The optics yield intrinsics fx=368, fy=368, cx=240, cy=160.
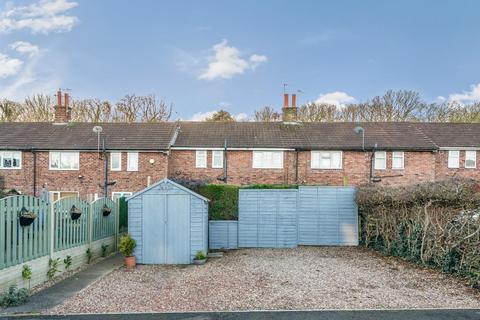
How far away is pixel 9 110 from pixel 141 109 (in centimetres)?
1264

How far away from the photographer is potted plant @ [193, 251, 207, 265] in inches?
448

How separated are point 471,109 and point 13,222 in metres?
40.5

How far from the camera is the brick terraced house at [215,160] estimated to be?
75.2 feet

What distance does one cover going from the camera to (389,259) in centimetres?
1178

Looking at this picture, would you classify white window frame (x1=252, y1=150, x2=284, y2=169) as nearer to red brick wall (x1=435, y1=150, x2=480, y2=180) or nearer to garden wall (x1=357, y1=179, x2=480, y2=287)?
garden wall (x1=357, y1=179, x2=480, y2=287)

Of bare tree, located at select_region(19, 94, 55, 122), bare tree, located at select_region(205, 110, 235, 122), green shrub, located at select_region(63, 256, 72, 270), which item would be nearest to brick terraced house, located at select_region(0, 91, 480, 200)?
green shrub, located at select_region(63, 256, 72, 270)

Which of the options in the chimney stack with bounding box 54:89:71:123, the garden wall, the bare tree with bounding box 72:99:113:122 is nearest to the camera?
the garden wall

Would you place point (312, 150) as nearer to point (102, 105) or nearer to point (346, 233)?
point (346, 233)

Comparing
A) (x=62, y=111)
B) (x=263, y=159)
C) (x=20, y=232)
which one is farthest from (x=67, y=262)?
(x=62, y=111)

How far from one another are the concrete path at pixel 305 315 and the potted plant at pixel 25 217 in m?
2.39

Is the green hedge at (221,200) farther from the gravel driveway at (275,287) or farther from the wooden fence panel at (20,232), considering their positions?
the wooden fence panel at (20,232)

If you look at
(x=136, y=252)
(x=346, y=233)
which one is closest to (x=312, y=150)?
(x=346, y=233)

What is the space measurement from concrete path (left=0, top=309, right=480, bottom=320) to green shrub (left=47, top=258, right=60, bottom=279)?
2973 mm

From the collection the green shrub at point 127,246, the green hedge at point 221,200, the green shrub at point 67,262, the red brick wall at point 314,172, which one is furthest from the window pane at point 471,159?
the green shrub at point 67,262
